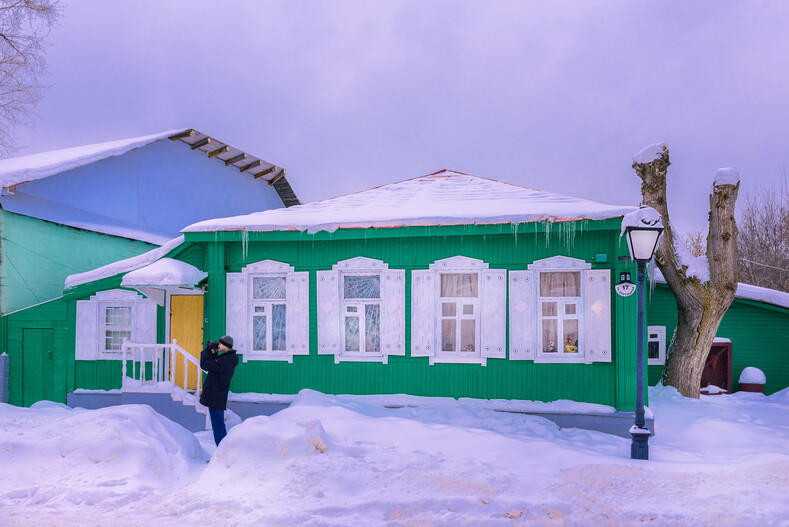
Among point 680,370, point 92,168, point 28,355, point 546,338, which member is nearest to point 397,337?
point 546,338

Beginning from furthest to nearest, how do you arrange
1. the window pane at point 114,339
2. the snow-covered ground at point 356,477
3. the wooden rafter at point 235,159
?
the wooden rafter at point 235,159, the window pane at point 114,339, the snow-covered ground at point 356,477

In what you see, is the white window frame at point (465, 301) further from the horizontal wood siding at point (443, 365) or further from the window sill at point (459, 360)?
the horizontal wood siding at point (443, 365)

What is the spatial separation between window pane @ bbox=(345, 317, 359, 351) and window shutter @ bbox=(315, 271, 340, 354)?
7.1 inches

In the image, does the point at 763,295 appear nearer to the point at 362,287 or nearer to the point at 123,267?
the point at 362,287

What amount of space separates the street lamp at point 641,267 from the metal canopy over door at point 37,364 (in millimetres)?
11614

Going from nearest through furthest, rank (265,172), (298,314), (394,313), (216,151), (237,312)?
(394,313) → (298,314) → (237,312) → (216,151) → (265,172)

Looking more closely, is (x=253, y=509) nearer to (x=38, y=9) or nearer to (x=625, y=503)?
(x=625, y=503)

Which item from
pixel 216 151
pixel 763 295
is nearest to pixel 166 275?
pixel 216 151

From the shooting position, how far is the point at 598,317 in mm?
8812

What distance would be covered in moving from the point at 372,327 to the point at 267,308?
198 centimetres

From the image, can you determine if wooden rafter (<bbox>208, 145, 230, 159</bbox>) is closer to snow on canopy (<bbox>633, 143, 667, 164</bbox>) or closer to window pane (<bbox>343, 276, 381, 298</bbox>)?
window pane (<bbox>343, 276, 381, 298</bbox>)

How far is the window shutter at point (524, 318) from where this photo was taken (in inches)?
356

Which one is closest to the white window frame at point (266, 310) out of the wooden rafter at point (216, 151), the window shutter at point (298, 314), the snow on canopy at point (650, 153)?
the window shutter at point (298, 314)

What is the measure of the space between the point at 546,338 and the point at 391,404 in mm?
2830
